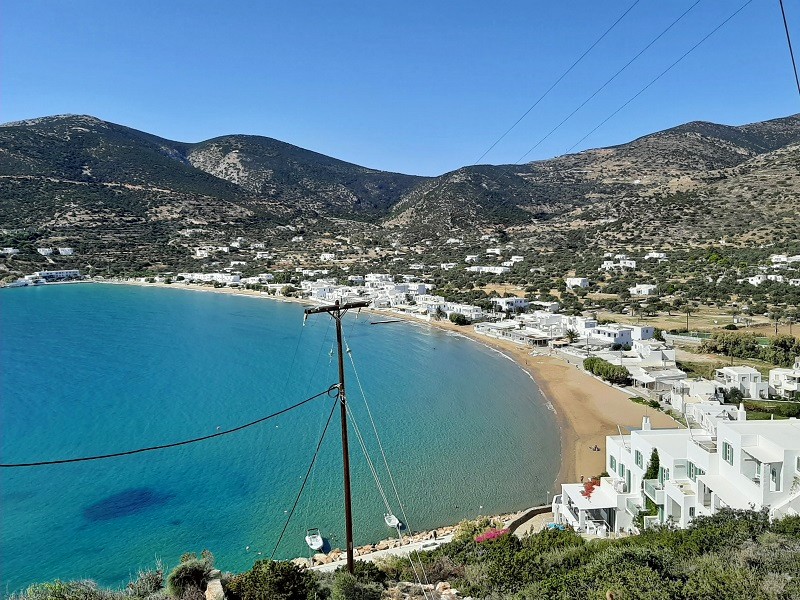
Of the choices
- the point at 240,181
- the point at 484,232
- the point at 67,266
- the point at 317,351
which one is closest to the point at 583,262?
the point at 484,232

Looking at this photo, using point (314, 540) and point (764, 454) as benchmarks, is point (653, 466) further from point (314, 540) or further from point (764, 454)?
point (314, 540)

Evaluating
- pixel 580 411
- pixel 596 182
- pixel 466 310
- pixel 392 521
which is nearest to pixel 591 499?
pixel 392 521

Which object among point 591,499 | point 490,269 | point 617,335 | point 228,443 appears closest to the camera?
point 591,499

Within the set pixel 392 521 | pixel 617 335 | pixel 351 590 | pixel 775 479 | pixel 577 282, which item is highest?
pixel 577 282

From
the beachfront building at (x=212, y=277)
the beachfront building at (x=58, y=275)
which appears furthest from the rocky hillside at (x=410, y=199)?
the beachfront building at (x=212, y=277)

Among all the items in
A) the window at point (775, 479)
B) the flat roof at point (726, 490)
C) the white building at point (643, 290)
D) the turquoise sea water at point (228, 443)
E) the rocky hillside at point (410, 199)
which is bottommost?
the turquoise sea water at point (228, 443)

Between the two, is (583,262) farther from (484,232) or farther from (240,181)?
(240,181)

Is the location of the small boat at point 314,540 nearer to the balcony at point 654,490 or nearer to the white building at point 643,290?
the balcony at point 654,490
